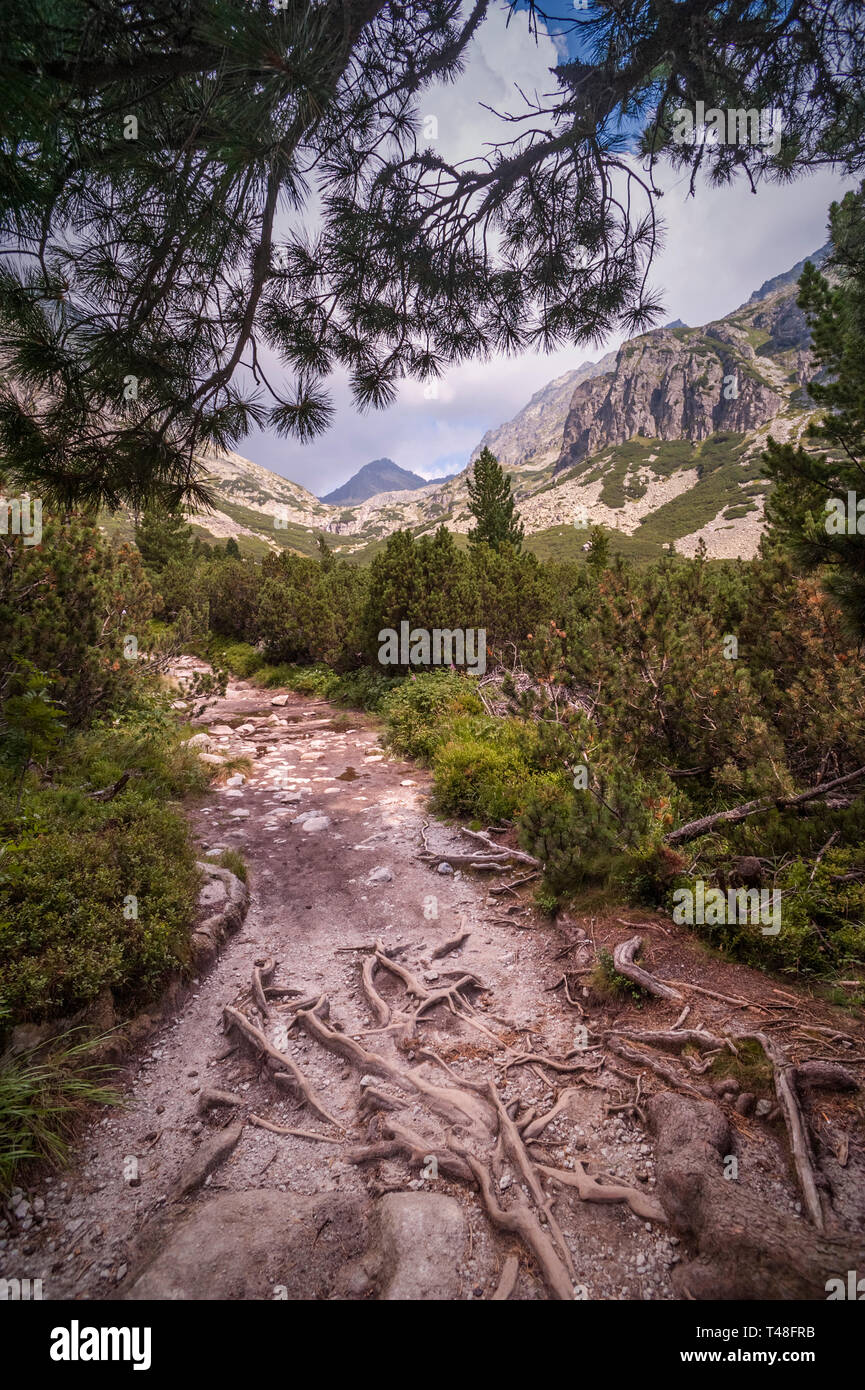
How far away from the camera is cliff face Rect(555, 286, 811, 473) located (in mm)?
137750

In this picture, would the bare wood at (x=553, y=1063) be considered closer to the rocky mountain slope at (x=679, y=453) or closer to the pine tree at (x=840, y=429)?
the pine tree at (x=840, y=429)

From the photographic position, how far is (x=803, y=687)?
15.6ft

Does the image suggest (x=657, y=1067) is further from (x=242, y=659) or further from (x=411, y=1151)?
(x=242, y=659)

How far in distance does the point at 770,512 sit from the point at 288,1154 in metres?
11.7

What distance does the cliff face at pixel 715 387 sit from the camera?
137750 mm

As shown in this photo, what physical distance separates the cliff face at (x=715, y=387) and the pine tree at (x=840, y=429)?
146985 mm

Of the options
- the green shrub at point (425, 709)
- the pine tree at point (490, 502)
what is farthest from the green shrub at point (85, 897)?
the pine tree at point (490, 502)

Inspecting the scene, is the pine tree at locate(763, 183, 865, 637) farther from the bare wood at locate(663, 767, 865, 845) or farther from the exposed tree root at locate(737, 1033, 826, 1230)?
the bare wood at locate(663, 767, 865, 845)

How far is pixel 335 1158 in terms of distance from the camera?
2.66m

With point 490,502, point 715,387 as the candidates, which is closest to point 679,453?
point 715,387

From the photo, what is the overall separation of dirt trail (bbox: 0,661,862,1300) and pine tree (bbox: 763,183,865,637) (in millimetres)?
2584

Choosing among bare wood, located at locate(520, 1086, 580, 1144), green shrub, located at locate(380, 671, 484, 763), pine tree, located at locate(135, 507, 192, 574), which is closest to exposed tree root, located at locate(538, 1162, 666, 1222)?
bare wood, located at locate(520, 1086, 580, 1144)

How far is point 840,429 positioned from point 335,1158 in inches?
165
